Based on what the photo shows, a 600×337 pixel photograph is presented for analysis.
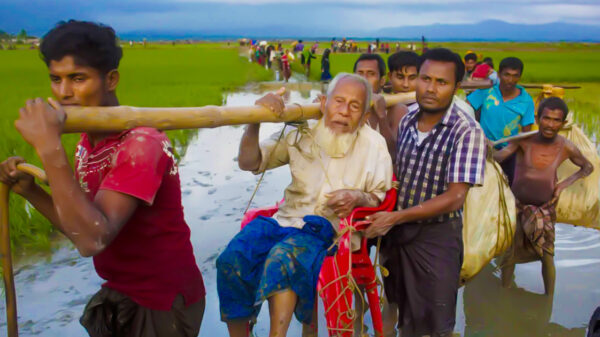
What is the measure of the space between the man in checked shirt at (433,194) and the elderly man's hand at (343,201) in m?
0.15

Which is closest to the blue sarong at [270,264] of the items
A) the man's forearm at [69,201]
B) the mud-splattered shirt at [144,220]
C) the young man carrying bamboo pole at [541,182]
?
the mud-splattered shirt at [144,220]

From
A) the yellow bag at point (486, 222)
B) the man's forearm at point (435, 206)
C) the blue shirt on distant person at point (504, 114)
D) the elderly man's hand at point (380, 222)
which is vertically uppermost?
the blue shirt on distant person at point (504, 114)

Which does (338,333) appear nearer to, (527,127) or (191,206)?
(527,127)

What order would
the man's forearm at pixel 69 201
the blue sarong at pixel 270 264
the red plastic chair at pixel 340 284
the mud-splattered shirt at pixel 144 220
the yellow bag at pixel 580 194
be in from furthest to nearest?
the yellow bag at pixel 580 194, the red plastic chair at pixel 340 284, the blue sarong at pixel 270 264, the mud-splattered shirt at pixel 144 220, the man's forearm at pixel 69 201

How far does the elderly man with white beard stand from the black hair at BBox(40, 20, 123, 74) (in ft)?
2.64

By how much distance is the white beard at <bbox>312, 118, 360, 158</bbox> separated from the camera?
8.56 feet

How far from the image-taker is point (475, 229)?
3.11m

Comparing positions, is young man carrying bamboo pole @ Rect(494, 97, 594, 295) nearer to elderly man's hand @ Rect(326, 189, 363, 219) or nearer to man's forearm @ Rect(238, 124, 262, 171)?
elderly man's hand @ Rect(326, 189, 363, 219)

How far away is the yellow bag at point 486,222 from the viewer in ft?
10.2

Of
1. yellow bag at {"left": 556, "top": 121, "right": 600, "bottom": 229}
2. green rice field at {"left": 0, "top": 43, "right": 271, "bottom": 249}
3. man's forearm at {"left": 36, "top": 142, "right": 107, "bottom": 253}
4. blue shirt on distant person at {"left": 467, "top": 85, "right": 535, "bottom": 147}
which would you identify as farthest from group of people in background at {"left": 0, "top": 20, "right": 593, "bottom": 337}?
green rice field at {"left": 0, "top": 43, "right": 271, "bottom": 249}

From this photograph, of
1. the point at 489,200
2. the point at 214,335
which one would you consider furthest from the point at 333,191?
the point at 214,335

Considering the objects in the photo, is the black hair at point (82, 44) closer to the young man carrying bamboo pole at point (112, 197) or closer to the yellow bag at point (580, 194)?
the young man carrying bamboo pole at point (112, 197)

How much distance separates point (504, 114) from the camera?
15.8ft

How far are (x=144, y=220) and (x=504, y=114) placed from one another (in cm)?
395
